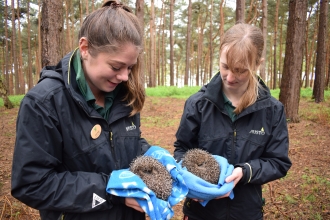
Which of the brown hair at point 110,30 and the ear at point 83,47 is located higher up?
the brown hair at point 110,30

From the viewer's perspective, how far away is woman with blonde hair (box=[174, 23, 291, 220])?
2.27 meters

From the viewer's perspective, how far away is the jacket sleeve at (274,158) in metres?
2.21

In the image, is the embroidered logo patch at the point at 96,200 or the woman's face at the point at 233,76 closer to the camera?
the embroidered logo patch at the point at 96,200

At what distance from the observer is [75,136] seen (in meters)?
1.73

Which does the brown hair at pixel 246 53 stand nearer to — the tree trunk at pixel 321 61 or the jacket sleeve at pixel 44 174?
the jacket sleeve at pixel 44 174

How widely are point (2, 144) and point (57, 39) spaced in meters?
4.01

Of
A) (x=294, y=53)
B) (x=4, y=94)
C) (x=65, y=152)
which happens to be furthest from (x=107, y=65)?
(x=4, y=94)

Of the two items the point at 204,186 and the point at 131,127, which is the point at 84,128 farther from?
the point at 204,186

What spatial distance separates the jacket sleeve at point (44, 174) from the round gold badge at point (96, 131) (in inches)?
9.4

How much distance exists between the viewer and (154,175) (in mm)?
1879

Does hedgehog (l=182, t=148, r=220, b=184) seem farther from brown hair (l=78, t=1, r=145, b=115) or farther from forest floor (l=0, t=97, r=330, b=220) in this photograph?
forest floor (l=0, t=97, r=330, b=220)

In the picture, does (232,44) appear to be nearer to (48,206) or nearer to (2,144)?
(48,206)

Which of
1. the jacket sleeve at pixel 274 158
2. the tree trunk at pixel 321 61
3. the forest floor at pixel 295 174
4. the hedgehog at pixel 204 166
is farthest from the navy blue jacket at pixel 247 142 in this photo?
the tree trunk at pixel 321 61

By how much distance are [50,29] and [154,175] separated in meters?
5.31
